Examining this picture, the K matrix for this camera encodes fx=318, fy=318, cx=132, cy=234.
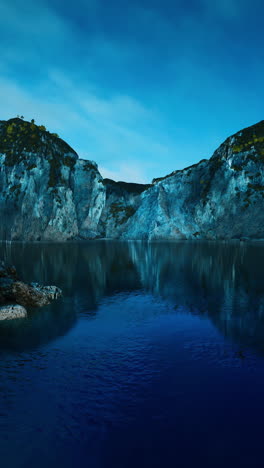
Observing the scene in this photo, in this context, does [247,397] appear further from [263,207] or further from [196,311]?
[263,207]

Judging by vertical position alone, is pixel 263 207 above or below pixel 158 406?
above

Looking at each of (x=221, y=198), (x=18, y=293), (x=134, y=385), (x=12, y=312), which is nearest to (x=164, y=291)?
(x=18, y=293)

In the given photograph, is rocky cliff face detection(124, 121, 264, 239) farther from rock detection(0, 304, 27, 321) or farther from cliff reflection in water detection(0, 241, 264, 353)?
rock detection(0, 304, 27, 321)

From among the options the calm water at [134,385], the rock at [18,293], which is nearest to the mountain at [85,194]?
the rock at [18,293]

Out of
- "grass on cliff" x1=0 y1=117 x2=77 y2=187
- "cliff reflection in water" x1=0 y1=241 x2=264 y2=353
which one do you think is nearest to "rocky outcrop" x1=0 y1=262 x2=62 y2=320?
"cliff reflection in water" x1=0 y1=241 x2=264 y2=353

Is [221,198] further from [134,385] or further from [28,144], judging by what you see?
[134,385]

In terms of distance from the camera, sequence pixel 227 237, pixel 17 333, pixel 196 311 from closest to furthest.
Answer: pixel 17 333 → pixel 196 311 → pixel 227 237

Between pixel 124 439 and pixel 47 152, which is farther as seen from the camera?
pixel 47 152

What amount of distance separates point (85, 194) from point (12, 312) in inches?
6981

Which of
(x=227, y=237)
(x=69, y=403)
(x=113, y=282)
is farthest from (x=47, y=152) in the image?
(x=69, y=403)

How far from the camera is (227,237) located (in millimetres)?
167125

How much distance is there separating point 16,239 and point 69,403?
503ft

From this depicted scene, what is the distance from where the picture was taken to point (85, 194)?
199875 mm

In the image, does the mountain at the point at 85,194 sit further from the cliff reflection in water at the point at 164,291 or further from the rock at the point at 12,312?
the rock at the point at 12,312
